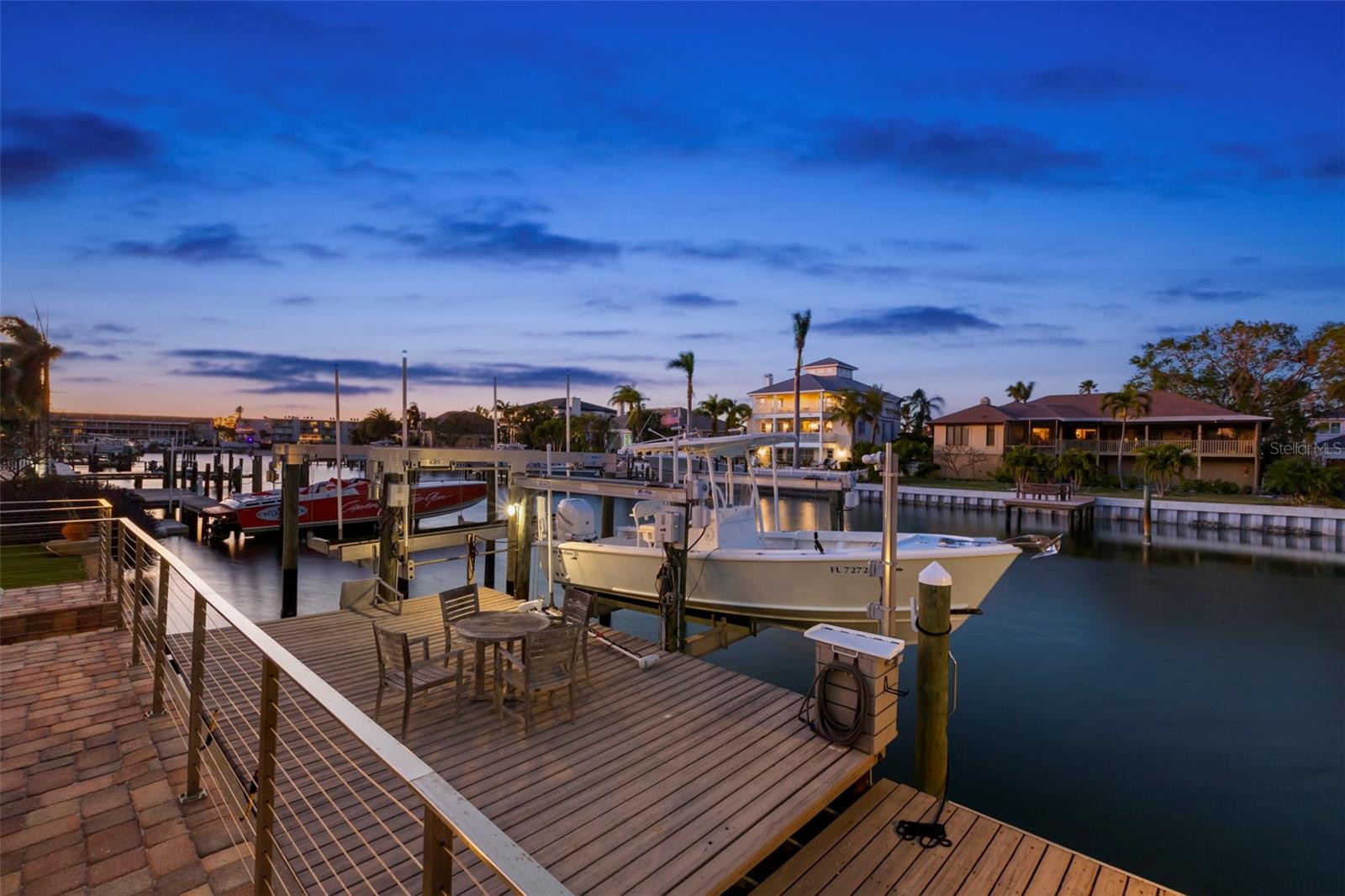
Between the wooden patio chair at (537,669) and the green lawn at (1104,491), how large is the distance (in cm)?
3892

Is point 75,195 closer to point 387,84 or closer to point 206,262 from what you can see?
point 387,84

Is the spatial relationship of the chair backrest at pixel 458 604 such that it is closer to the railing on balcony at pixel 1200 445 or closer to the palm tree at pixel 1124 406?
the railing on balcony at pixel 1200 445

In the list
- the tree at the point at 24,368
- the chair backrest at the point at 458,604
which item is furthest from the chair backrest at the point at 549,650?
the tree at the point at 24,368

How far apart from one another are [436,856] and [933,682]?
17.9 feet

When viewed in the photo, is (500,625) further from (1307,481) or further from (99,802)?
(1307,481)


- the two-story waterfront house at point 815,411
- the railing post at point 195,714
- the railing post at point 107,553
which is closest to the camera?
the railing post at point 195,714

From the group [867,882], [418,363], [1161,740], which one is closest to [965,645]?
[1161,740]

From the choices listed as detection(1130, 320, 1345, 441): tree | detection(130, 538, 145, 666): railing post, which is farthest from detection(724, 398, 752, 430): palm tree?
detection(130, 538, 145, 666): railing post

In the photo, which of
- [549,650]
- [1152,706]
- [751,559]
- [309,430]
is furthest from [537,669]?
[309,430]

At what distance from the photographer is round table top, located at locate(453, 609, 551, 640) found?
647 centimetres

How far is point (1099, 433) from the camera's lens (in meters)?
46.8

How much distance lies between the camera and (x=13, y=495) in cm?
2002

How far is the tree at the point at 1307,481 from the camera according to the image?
31.7 meters

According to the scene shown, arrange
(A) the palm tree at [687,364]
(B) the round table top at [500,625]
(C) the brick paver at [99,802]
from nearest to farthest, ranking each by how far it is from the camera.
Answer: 1. (C) the brick paver at [99,802]
2. (B) the round table top at [500,625]
3. (A) the palm tree at [687,364]
